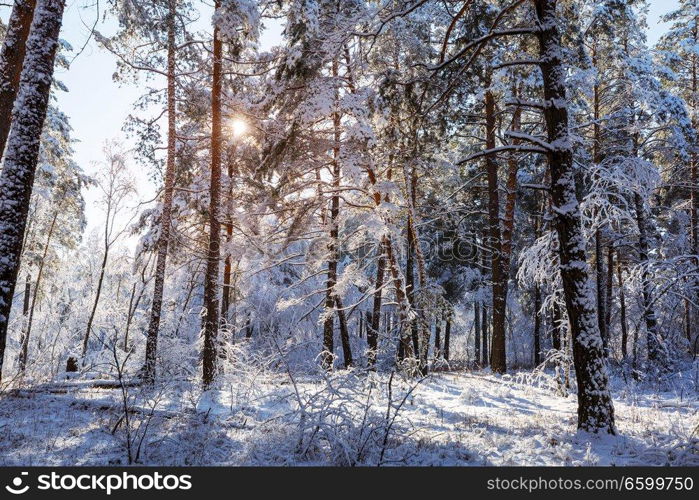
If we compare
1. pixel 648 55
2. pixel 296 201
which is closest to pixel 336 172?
pixel 296 201

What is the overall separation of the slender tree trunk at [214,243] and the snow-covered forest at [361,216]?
0.06 m

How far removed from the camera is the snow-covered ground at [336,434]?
15.4 ft

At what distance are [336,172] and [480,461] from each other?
10.3 metres

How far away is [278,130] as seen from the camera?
467 inches

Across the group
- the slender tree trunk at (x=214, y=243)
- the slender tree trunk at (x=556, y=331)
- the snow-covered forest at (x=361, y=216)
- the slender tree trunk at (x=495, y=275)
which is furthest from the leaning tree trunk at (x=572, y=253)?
the slender tree trunk at (x=214, y=243)

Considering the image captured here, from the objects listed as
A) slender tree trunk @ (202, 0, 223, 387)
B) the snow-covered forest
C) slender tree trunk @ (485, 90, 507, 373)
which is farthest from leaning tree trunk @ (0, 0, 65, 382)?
slender tree trunk @ (485, 90, 507, 373)

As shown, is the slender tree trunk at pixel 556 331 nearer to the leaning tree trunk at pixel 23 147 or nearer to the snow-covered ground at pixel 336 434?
the snow-covered ground at pixel 336 434

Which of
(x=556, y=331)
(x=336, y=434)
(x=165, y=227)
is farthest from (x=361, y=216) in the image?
(x=556, y=331)

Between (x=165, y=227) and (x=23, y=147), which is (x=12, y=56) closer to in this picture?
(x=23, y=147)

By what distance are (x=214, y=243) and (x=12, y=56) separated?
Answer: 17.6ft

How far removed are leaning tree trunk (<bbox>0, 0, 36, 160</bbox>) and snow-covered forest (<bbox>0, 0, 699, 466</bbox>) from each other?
5 cm
